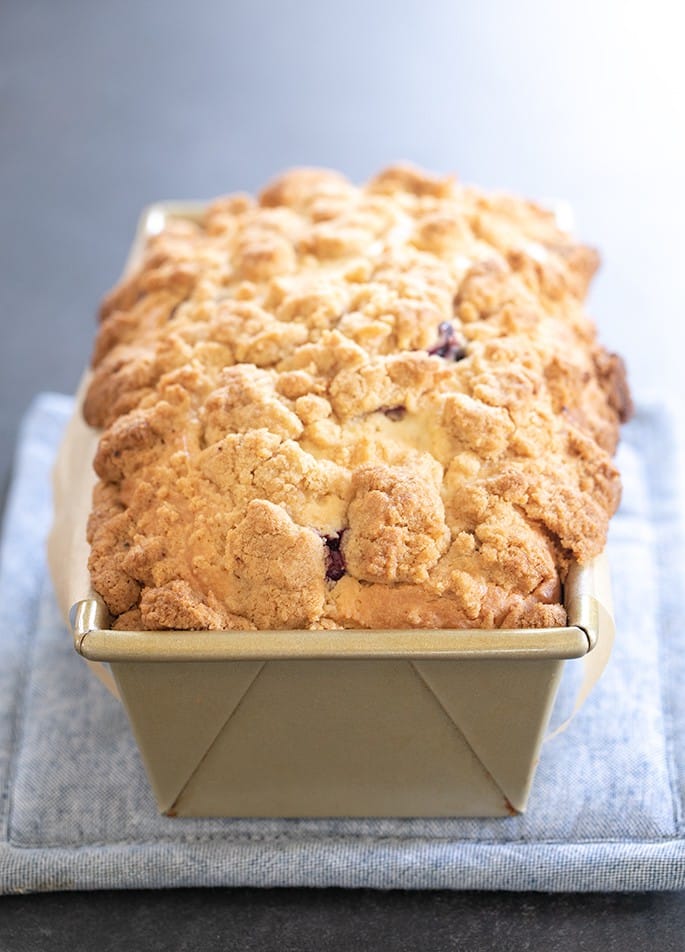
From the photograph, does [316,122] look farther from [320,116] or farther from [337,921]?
[337,921]

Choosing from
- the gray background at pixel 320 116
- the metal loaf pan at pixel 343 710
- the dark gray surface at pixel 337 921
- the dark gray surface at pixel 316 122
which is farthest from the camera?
the gray background at pixel 320 116

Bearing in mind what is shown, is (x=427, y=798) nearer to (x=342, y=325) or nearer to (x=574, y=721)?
(x=574, y=721)

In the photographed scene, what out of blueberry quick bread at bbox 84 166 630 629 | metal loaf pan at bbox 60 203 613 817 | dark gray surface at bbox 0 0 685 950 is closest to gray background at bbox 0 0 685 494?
dark gray surface at bbox 0 0 685 950

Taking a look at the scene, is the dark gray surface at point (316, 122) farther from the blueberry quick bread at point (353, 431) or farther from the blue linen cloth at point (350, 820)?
the blueberry quick bread at point (353, 431)

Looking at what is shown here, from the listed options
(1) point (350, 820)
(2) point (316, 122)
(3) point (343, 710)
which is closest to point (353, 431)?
(3) point (343, 710)

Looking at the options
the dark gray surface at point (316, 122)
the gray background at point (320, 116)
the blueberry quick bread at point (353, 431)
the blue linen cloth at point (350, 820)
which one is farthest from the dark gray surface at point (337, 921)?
the gray background at point (320, 116)

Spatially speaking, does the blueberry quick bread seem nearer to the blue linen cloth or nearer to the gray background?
the blue linen cloth
